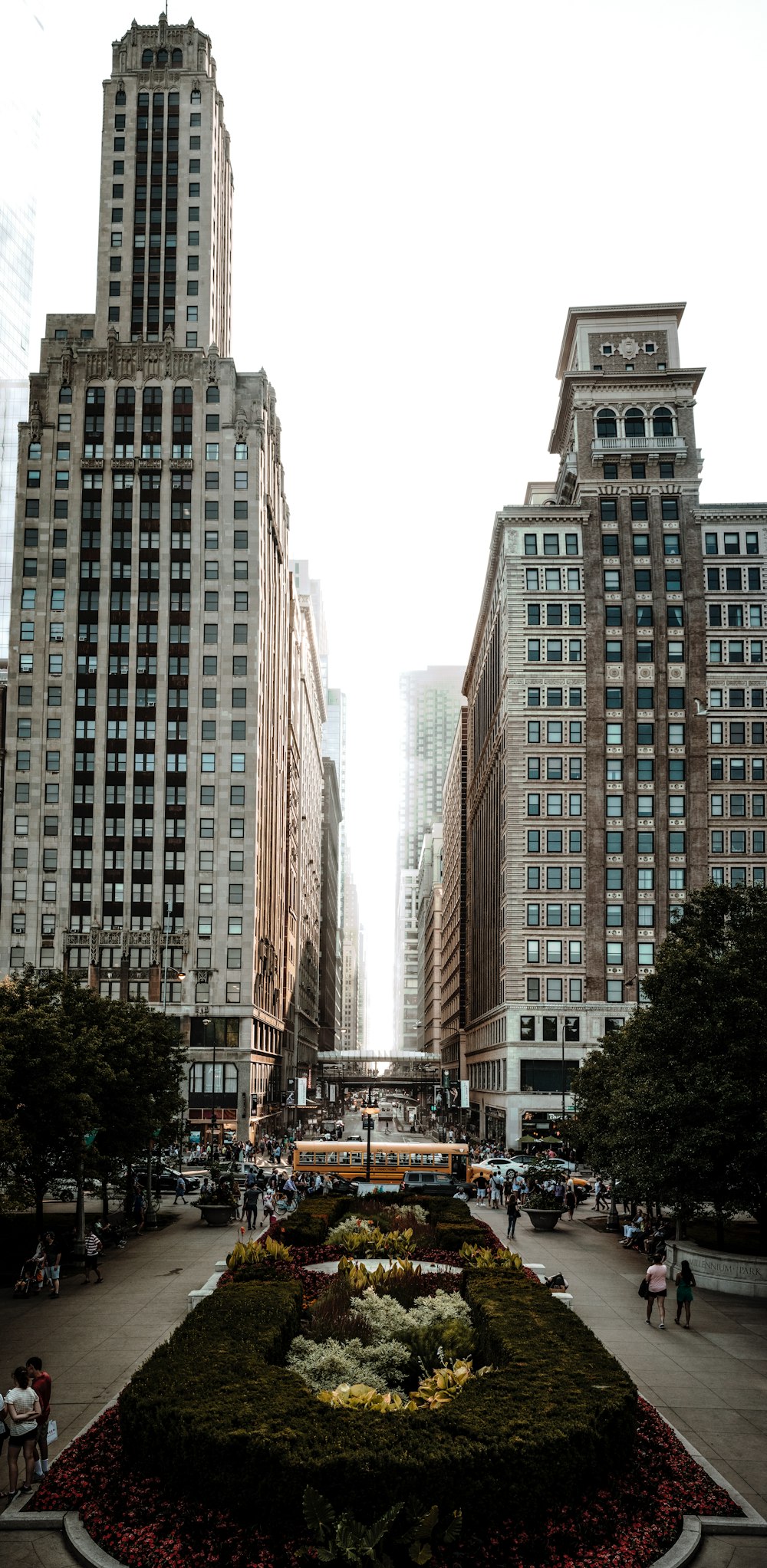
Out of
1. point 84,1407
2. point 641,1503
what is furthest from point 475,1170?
point 641,1503

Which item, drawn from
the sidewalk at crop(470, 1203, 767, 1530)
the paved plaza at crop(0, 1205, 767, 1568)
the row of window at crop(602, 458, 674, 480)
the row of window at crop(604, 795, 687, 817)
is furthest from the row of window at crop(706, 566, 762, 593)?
the sidewalk at crop(470, 1203, 767, 1530)

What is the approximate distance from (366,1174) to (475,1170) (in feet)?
23.8

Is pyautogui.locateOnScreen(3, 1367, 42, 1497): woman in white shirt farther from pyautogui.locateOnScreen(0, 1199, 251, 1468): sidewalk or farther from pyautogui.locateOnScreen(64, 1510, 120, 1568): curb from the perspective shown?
pyautogui.locateOnScreen(64, 1510, 120, 1568): curb

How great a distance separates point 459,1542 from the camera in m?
14.6

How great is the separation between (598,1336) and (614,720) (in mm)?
76638

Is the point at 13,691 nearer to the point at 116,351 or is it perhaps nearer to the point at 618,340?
the point at 116,351

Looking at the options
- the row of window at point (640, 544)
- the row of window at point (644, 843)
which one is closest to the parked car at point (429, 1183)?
the row of window at point (644, 843)

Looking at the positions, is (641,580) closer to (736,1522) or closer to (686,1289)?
(686,1289)

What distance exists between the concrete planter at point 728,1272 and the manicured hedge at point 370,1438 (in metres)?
15.9

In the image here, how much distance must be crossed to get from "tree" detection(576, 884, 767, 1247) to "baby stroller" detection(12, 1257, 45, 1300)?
16.0 metres

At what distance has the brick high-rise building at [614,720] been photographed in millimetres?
99125

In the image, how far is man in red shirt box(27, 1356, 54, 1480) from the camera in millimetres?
17688

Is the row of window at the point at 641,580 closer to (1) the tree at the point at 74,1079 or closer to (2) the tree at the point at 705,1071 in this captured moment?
(1) the tree at the point at 74,1079

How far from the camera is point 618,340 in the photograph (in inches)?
4291
